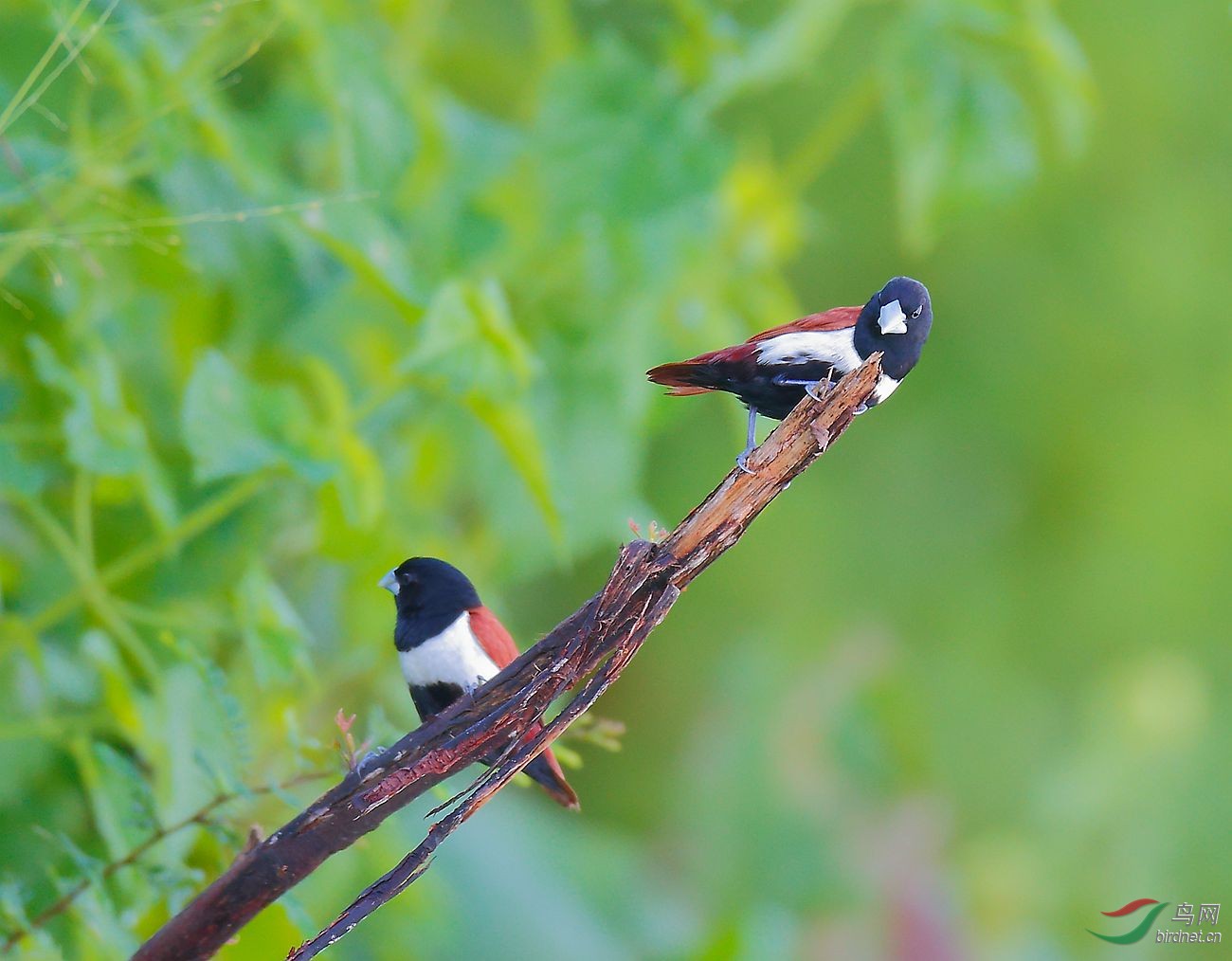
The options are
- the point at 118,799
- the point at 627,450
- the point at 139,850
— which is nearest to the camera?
the point at 139,850

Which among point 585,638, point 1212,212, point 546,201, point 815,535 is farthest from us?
point 1212,212

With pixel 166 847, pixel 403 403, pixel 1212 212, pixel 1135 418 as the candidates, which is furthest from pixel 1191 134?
pixel 166 847

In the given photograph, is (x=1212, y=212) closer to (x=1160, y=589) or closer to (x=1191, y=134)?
(x=1191, y=134)

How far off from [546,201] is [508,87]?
52 centimetres

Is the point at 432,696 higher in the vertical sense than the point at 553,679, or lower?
higher

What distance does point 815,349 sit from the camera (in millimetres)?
599

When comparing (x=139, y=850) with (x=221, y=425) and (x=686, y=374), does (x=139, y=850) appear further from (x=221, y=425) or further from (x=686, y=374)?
(x=686, y=374)

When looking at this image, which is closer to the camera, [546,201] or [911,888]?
[546,201]

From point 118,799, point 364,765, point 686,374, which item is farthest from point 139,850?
point 686,374

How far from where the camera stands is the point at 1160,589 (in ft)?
7.95

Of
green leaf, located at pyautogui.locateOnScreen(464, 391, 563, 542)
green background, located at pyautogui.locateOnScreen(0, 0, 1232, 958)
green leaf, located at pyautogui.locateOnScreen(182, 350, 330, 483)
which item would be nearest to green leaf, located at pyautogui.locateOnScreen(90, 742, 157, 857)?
green background, located at pyautogui.locateOnScreen(0, 0, 1232, 958)

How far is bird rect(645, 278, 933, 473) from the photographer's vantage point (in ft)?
1.89

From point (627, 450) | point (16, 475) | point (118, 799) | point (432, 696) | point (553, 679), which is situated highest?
point (16, 475)

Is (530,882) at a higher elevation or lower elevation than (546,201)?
lower
